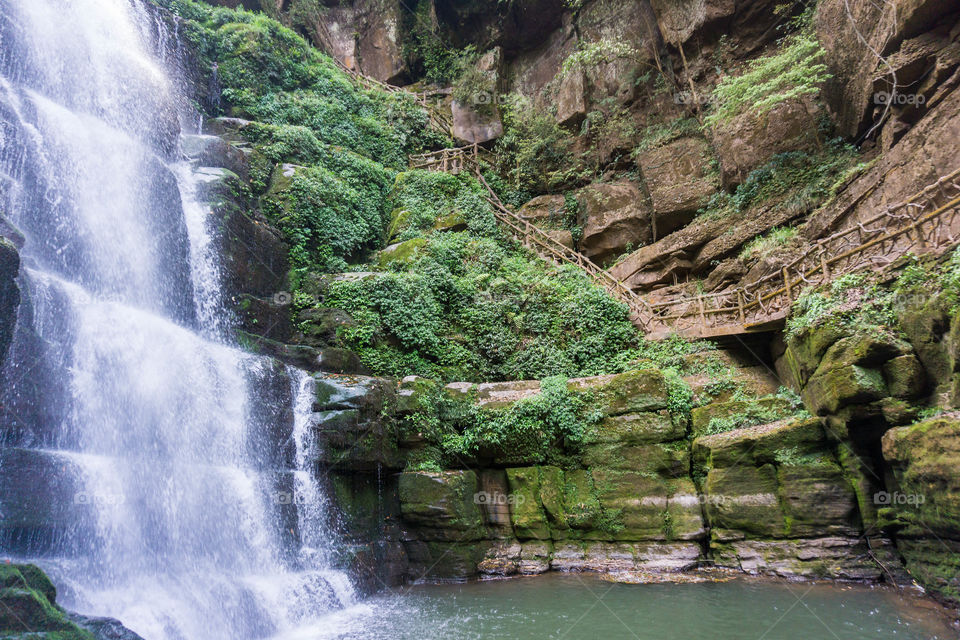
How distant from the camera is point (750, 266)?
14.1m

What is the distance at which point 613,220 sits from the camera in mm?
18266

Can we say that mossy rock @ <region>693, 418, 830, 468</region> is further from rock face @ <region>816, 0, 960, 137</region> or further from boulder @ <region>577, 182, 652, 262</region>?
boulder @ <region>577, 182, 652, 262</region>

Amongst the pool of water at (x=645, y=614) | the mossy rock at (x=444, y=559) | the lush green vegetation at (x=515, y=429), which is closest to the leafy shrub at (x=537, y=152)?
the lush green vegetation at (x=515, y=429)

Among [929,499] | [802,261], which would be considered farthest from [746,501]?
[802,261]

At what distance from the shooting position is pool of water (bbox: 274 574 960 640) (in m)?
5.87

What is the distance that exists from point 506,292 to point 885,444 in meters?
8.60

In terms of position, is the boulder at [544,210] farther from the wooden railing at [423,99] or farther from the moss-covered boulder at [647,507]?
the moss-covered boulder at [647,507]

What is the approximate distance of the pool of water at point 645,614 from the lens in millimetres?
5871

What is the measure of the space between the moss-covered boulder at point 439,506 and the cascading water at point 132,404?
1.71m

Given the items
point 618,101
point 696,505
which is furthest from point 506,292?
point 618,101

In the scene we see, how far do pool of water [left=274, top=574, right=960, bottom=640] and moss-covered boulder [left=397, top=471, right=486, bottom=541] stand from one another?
1.23 m

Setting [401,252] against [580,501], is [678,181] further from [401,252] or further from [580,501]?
[580,501]

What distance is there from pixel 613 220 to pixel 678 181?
2501 millimetres

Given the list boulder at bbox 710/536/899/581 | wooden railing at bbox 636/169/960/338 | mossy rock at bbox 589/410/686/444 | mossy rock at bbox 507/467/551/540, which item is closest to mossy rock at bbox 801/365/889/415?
wooden railing at bbox 636/169/960/338
